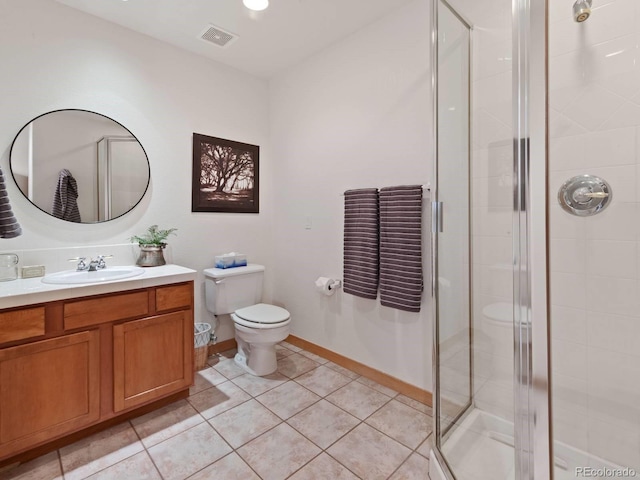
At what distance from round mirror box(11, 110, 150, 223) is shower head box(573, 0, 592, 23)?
254 cm

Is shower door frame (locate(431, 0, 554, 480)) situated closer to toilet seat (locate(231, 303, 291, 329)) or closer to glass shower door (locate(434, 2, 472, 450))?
glass shower door (locate(434, 2, 472, 450))

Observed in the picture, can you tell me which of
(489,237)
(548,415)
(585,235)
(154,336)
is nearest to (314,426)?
(154,336)

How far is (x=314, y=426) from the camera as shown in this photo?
173 centimetres

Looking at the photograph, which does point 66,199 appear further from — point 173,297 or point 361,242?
point 361,242

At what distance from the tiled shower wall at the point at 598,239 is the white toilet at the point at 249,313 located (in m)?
1.61

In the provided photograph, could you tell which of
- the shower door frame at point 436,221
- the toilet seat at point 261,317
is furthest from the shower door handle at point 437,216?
the toilet seat at point 261,317

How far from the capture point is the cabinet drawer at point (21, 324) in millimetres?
1344

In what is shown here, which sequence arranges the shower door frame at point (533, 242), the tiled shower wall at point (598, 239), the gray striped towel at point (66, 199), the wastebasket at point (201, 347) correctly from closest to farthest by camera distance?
the shower door frame at point (533, 242) → the tiled shower wall at point (598, 239) → the gray striped towel at point (66, 199) → the wastebasket at point (201, 347)

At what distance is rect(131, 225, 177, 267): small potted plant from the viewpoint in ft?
7.11

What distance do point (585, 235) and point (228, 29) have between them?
2.44 metres

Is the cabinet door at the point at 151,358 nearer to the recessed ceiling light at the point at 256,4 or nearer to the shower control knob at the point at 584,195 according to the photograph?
the recessed ceiling light at the point at 256,4

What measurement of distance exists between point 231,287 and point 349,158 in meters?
1.36

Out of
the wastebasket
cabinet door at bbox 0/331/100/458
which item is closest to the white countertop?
cabinet door at bbox 0/331/100/458

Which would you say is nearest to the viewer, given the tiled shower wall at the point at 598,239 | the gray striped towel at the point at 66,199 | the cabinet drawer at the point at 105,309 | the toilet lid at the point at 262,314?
the tiled shower wall at the point at 598,239
